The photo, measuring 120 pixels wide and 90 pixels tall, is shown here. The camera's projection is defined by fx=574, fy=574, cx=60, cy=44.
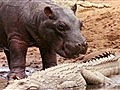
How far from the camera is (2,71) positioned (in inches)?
392

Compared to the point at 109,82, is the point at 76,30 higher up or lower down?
higher up

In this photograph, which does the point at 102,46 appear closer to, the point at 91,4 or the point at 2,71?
the point at 2,71

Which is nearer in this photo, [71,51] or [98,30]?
[71,51]

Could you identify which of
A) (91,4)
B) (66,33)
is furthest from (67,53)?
(91,4)

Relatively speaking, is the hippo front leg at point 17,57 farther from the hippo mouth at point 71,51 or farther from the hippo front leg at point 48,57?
the hippo mouth at point 71,51

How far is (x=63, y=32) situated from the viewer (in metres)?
8.29

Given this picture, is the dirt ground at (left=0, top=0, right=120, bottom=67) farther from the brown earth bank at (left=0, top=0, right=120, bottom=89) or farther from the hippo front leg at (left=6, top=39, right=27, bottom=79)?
the hippo front leg at (left=6, top=39, right=27, bottom=79)

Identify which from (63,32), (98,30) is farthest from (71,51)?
(98,30)

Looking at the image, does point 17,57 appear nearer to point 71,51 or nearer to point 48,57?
point 48,57

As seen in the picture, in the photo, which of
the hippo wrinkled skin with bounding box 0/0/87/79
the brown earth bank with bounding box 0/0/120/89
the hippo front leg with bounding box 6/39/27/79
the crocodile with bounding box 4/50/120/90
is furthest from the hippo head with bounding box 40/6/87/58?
the brown earth bank with bounding box 0/0/120/89

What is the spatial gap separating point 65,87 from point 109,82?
739 millimetres

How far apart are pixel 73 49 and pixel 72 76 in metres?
0.43

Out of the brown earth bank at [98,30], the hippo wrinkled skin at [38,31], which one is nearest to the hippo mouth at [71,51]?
the hippo wrinkled skin at [38,31]

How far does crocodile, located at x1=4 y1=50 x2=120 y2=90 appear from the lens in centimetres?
769
